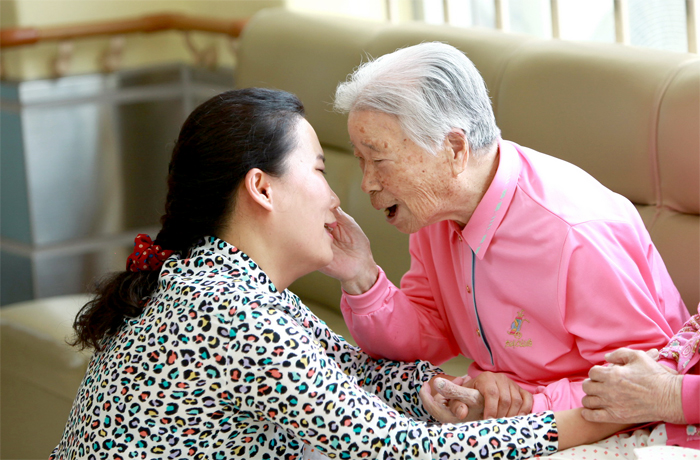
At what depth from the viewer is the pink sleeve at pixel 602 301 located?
1.44 metres

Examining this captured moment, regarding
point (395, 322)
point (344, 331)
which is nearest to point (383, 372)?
point (395, 322)

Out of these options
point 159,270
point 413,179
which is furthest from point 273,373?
point 413,179

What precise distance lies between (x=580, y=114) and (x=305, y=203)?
82 cm

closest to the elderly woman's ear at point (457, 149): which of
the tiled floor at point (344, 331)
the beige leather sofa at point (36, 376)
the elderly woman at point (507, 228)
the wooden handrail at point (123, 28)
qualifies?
the elderly woman at point (507, 228)

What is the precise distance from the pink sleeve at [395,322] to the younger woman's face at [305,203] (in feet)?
0.84

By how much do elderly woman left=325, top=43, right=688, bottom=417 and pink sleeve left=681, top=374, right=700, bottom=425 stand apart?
167 millimetres

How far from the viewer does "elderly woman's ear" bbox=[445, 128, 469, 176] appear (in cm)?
152

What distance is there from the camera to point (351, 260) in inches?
68.1

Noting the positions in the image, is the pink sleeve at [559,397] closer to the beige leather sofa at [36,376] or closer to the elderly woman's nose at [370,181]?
the elderly woman's nose at [370,181]

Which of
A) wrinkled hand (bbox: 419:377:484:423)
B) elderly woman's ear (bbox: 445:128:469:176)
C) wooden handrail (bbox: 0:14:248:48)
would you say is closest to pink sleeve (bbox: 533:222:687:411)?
wrinkled hand (bbox: 419:377:484:423)

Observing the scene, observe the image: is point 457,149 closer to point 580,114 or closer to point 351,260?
point 351,260

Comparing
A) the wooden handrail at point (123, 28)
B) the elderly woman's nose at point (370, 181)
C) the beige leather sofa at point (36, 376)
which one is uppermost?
the wooden handrail at point (123, 28)

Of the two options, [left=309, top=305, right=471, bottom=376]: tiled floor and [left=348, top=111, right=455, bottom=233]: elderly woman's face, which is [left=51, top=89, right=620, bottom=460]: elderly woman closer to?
[left=348, top=111, right=455, bottom=233]: elderly woman's face

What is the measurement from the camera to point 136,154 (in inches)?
154
